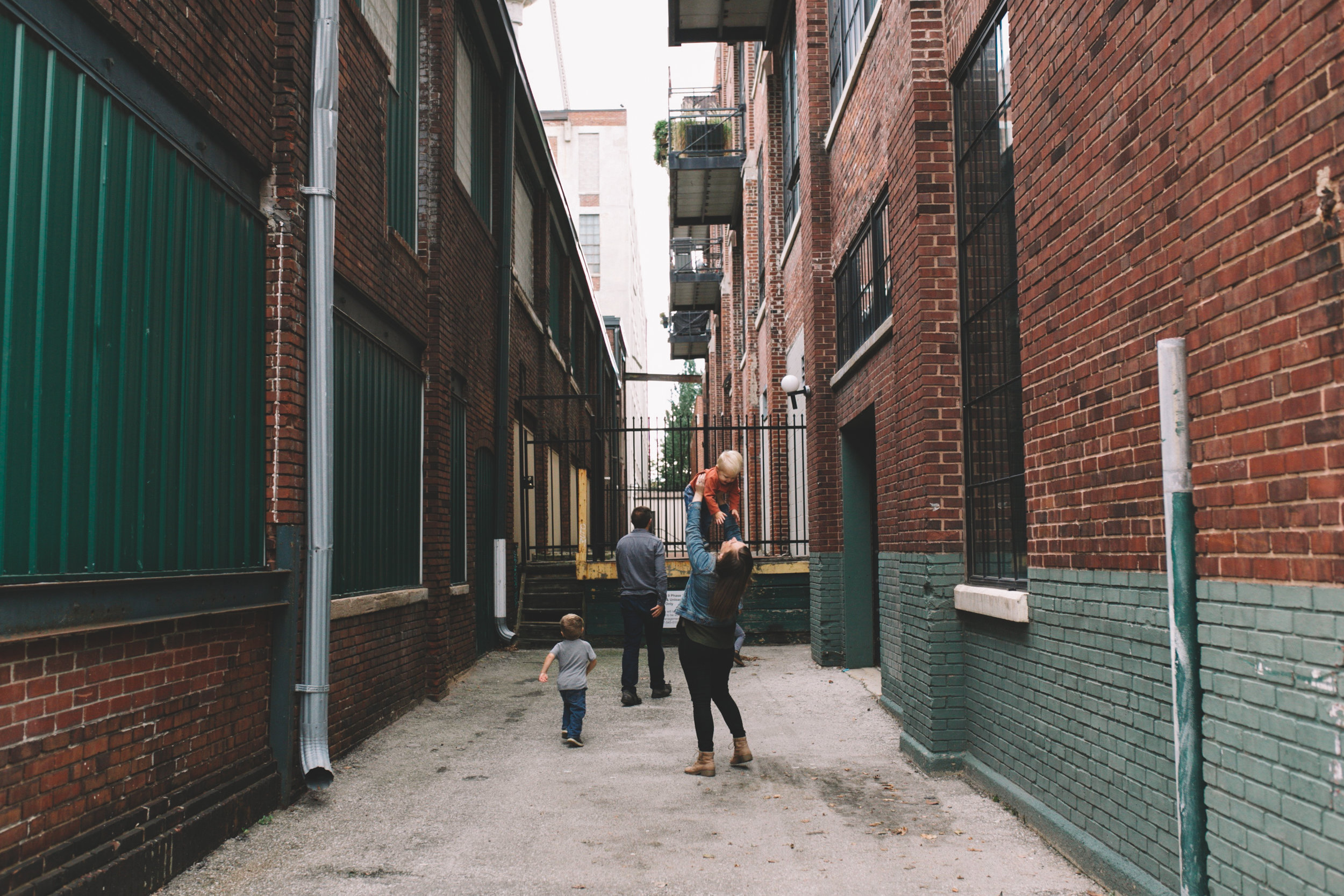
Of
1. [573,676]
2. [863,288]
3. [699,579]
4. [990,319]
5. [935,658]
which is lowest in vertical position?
[573,676]

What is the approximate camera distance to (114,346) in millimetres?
4289

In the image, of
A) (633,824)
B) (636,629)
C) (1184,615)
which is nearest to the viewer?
(1184,615)

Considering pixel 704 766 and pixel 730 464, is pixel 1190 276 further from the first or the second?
pixel 704 766

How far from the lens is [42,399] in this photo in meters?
3.80

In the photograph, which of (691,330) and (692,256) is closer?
(692,256)

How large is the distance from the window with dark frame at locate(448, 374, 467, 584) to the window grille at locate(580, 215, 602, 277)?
34806 mm

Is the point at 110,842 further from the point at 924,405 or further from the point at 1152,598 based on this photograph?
the point at 924,405

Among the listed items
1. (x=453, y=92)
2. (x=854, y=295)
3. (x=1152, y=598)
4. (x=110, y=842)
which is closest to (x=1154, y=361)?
(x=1152, y=598)

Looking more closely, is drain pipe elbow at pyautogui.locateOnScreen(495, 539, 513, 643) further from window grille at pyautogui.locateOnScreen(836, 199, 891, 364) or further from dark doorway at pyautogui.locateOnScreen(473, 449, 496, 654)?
window grille at pyautogui.locateOnScreen(836, 199, 891, 364)

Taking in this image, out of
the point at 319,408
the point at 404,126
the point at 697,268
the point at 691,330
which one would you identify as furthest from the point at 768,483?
the point at 691,330

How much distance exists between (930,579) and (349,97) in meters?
5.42

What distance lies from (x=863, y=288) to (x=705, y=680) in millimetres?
5003

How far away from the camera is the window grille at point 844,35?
941cm

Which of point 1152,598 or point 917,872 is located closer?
point 1152,598
